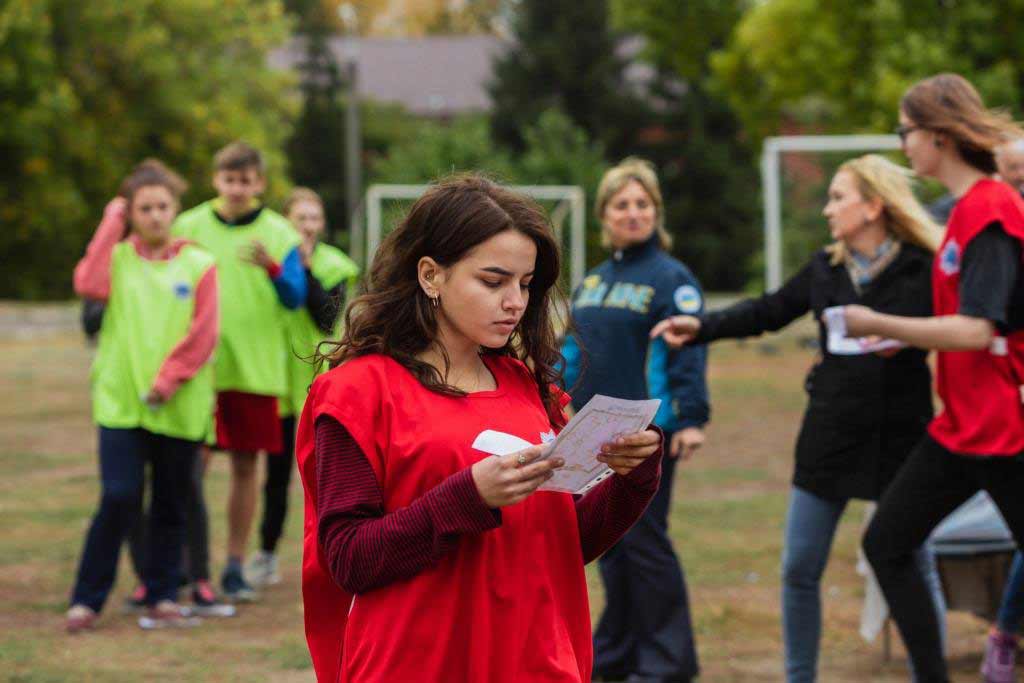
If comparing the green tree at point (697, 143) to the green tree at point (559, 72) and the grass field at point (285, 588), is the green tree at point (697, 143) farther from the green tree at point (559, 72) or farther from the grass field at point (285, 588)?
the grass field at point (285, 588)

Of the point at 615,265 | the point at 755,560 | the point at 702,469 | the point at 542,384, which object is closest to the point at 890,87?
the point at 702,469

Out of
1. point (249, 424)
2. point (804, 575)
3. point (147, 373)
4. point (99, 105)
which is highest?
point (99, 105)

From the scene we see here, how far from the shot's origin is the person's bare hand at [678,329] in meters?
5.45

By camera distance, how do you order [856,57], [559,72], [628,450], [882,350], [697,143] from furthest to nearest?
1. [697,143]
2. [559,72]
3. [856,57]
4. [882,350]
5. [628,450]

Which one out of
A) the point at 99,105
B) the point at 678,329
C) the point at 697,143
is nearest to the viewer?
the point at 678,329

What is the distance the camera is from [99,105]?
130 ft

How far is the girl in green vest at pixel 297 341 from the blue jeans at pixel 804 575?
9.20 ft

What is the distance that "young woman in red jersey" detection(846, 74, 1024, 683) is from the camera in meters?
4.59

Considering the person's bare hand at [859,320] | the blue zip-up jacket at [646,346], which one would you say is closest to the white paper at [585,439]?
the person's bare hand at [859,320]

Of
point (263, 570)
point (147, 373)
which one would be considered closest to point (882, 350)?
point (147, 373)

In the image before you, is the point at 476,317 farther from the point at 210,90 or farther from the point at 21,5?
the point at 210,90

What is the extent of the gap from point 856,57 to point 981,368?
3027 centimetres

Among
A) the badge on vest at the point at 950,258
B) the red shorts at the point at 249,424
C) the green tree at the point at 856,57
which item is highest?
the green tree at the point at 856,57

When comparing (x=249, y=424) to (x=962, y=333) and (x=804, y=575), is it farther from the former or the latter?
(x=962, y=333)
